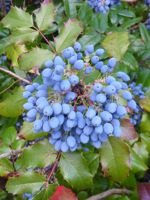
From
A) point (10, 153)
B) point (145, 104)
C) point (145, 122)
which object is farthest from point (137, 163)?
point (10, 153)

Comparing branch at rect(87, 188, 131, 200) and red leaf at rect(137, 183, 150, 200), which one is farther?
branch at rect(87, 188, 131, 200)

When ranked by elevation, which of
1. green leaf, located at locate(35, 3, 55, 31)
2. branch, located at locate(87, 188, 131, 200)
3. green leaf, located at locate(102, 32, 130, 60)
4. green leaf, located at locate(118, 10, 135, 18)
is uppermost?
green leaf, located at locate(35, 3, 55, 31)

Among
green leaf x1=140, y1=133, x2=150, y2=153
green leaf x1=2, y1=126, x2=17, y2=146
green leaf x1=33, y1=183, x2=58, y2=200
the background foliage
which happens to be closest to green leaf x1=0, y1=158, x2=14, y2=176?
the background foliage

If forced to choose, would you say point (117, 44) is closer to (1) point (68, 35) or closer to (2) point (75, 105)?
(1) point (68, 35)

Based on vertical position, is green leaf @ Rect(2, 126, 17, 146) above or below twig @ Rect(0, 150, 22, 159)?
below

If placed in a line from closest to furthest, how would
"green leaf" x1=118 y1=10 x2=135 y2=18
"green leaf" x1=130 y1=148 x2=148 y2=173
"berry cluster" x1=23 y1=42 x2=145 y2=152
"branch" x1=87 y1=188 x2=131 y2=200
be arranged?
"berry cluster" x1=23 y1=42 x2=145 y2=152 → "green leaf" x1=130 y1=148 x2=148 y2=173 → "branch" x1=87 y1=188 x2=131 y2=200 → "green leaf" x1=118 y1=10 x2=135 y2=18

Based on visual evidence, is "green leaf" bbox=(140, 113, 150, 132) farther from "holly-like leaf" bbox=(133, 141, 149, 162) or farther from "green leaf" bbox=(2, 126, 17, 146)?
"green leaf" bbox=(2, 126, 17, 146)

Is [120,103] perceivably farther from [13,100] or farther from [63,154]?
[13,100]

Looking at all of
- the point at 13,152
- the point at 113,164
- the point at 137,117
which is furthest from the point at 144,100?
the point at 13,152
